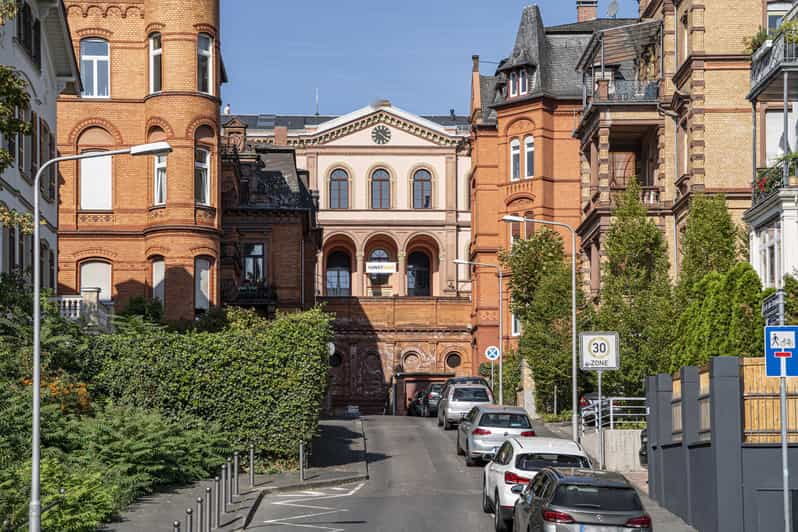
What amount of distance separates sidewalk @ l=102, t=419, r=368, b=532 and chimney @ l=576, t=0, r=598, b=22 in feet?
131

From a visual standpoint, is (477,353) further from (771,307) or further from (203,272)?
(771,307)

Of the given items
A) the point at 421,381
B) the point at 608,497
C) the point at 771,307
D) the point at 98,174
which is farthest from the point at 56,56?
the point at 421,381

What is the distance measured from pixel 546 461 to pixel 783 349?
24.7 feet

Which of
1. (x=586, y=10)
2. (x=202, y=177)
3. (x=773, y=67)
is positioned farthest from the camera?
(x=586, y=10)

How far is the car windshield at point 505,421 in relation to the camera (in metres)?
33.9

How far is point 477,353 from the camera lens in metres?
76.8

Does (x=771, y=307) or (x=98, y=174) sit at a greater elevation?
(x=98, y=174)

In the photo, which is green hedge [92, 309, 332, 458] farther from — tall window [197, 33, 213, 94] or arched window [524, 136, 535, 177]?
arched window [524, 136, 535, 177]

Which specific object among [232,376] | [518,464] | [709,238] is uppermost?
[709,238]

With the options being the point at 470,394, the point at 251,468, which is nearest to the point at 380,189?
the point at 470,394

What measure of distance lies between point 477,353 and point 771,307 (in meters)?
51.2

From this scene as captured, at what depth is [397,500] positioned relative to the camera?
2823 cm

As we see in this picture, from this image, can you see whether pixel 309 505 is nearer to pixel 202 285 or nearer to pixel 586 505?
pixel 586 505

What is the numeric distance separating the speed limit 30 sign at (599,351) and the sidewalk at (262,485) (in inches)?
238
